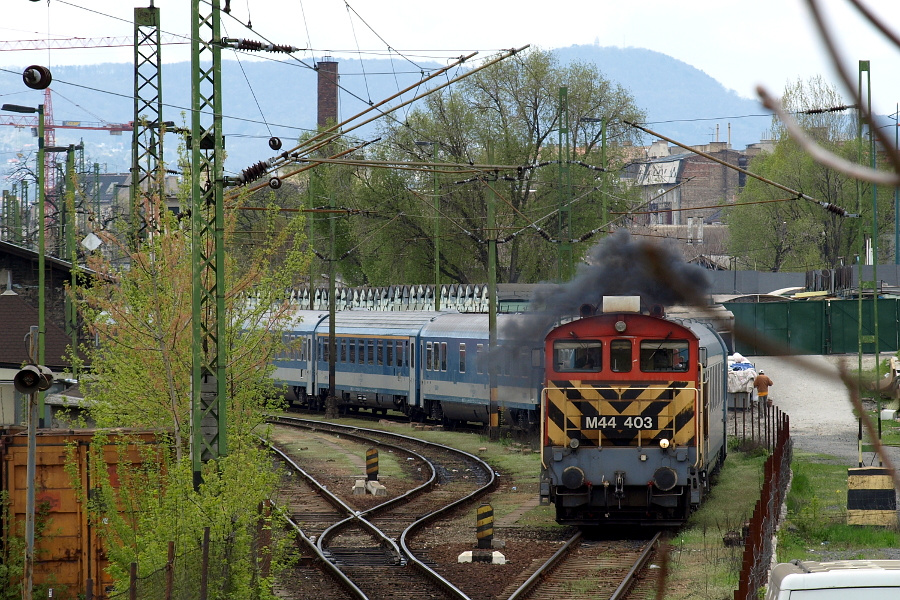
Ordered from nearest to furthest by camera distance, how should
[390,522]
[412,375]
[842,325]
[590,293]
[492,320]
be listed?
→ 1. [590,293]
2. [390,522]
3. [492,320]
4. [412,375]
5. [842,325]

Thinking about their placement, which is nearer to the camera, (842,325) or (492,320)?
(492,320)

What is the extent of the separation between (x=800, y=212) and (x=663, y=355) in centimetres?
4895

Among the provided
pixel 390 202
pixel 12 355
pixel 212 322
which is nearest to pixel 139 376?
pixel 212 322

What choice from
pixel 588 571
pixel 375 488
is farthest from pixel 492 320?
pixel 588 571

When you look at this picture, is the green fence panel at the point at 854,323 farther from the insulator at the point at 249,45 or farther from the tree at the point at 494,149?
the insulator at the point at 249,45

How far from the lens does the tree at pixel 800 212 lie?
2301 inches

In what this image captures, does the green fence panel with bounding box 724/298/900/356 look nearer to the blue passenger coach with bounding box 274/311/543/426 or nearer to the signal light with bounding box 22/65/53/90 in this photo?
the blue passenger coach with bounding box 274/311/543/426

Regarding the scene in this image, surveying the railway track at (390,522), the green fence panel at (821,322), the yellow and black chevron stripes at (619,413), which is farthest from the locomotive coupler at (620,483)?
the green fence panel at (821,322)

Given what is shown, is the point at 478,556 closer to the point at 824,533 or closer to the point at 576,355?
the point at 576,355

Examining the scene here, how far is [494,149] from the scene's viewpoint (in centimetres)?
5550

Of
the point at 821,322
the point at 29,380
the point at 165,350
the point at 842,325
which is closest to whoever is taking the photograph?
the point at 29,380

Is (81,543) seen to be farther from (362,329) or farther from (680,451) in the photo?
(362,329)

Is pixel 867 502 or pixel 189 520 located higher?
pixel 189 520

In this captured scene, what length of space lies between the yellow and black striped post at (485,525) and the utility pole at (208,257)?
4529 mm
